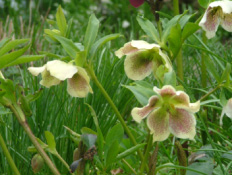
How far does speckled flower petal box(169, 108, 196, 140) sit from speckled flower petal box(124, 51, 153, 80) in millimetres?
109

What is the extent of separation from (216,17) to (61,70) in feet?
0.99

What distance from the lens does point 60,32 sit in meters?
0.76

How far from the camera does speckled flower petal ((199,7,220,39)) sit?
71 cm

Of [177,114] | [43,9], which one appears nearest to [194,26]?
[177,114]

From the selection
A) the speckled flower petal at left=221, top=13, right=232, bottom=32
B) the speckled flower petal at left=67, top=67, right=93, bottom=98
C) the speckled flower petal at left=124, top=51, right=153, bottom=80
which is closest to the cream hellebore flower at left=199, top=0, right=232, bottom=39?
the speckled flower petal at left=221, top=13, right=232, bottom=32

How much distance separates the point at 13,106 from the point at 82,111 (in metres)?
0.40

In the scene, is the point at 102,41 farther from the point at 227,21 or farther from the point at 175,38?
the point at 227,21

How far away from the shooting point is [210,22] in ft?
2.38

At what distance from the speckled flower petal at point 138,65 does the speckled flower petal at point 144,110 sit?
120 mm

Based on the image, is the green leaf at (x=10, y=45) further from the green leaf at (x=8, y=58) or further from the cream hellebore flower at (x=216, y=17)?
the cream hellebore flower at (x=216, y=17)

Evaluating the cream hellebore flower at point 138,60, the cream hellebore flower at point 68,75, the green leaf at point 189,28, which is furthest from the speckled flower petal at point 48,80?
the green leaf at point 189,28

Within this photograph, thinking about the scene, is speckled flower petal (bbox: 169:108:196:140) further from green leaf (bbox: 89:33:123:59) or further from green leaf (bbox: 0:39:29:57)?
green leaf (bbox: 0:39:29:57)

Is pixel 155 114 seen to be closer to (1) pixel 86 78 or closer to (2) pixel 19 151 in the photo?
(1) pixel 86 78

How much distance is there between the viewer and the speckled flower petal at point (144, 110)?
0.57 m
